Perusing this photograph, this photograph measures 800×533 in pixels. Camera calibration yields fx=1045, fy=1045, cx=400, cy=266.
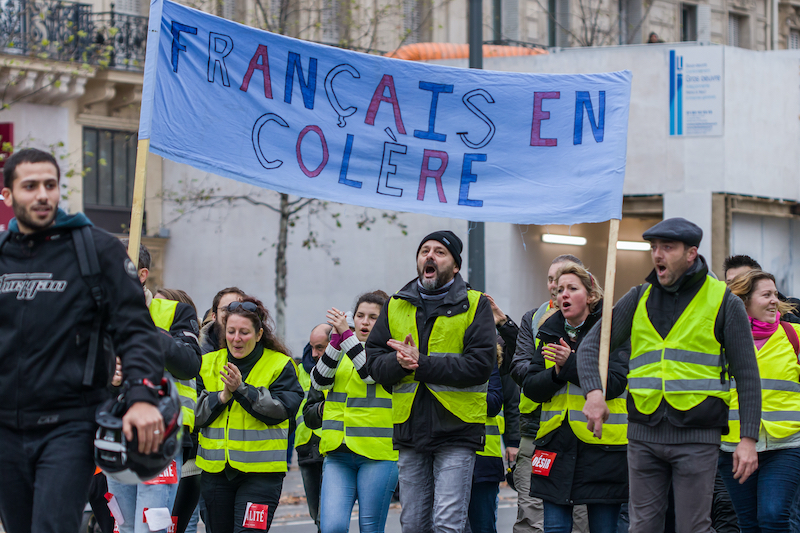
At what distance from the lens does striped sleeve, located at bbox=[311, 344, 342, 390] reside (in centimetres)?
696

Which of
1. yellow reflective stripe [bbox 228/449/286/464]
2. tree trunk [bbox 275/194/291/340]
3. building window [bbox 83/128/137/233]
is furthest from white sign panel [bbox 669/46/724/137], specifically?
yellow reflective stripe [bbox 228/449/286/464]

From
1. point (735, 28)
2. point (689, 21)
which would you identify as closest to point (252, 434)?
point (689, 21)

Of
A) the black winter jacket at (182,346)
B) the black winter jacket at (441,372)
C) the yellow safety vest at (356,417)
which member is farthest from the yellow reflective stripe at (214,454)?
the black winter jacket at (441,372)

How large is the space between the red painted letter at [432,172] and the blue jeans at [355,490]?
184 centimetres

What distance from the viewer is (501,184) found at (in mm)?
7270

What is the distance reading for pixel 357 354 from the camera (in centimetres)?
684

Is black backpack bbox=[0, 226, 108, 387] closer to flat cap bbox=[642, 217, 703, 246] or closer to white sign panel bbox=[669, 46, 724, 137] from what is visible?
flat cap bbox=[642, 217, 703, 246]

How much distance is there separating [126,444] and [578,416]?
319 cm

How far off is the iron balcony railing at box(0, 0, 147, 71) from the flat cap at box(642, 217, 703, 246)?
50.6 feet

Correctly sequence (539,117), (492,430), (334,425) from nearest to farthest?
(334,425) → (539,117) → (492,430)

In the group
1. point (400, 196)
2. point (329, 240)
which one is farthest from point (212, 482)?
point (329, 240)

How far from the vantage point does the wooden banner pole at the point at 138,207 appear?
5.48m

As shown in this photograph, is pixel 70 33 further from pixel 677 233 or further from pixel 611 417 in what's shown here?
pixel 677 233

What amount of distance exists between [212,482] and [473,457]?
1.67m
